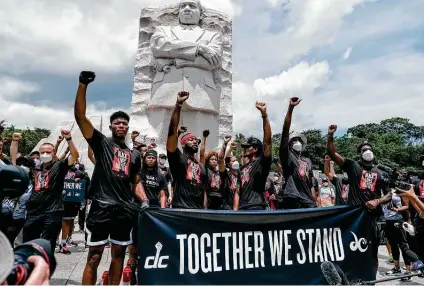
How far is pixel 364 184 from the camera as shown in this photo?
15.9 feet

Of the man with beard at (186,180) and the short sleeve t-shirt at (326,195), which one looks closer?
the man with beard at (186,180)

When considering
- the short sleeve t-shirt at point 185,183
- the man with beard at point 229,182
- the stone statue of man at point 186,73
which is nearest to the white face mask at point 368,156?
the man with beard at point 229,182

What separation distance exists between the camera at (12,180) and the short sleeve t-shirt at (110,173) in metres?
1.81

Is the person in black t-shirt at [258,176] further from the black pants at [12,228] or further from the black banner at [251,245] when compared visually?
the black pants at [12,228]

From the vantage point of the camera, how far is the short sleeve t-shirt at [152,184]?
211 inches

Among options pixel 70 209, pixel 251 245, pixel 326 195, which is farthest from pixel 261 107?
pixel 326 195

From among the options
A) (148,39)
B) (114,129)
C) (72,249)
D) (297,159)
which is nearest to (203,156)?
(297,159)

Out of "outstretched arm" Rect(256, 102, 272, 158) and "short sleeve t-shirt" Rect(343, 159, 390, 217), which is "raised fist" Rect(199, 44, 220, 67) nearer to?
"outstretched arm" Rect(256, 102, 272, 158)

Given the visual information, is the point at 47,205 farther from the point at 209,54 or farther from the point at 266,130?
the point at 209,54

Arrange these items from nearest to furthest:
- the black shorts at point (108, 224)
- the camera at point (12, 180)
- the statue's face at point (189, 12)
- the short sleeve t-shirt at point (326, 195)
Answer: the camera at point (12, 180) < the black shorts at point (108, 224) < the short sleeve t-shirt at point (326, 195) < the statue's face at point (189, 12)

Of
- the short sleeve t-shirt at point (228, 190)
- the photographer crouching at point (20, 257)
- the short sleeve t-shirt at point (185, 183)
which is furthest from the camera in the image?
the short sleeve t-shirt at point (228, 190)

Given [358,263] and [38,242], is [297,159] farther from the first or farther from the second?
[38,242]

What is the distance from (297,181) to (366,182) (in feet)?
2.83

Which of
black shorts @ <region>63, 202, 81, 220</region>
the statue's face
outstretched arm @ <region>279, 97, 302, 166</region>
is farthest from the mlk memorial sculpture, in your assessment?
outstretched arm @ <region>279, 97, 302, 166</region>
